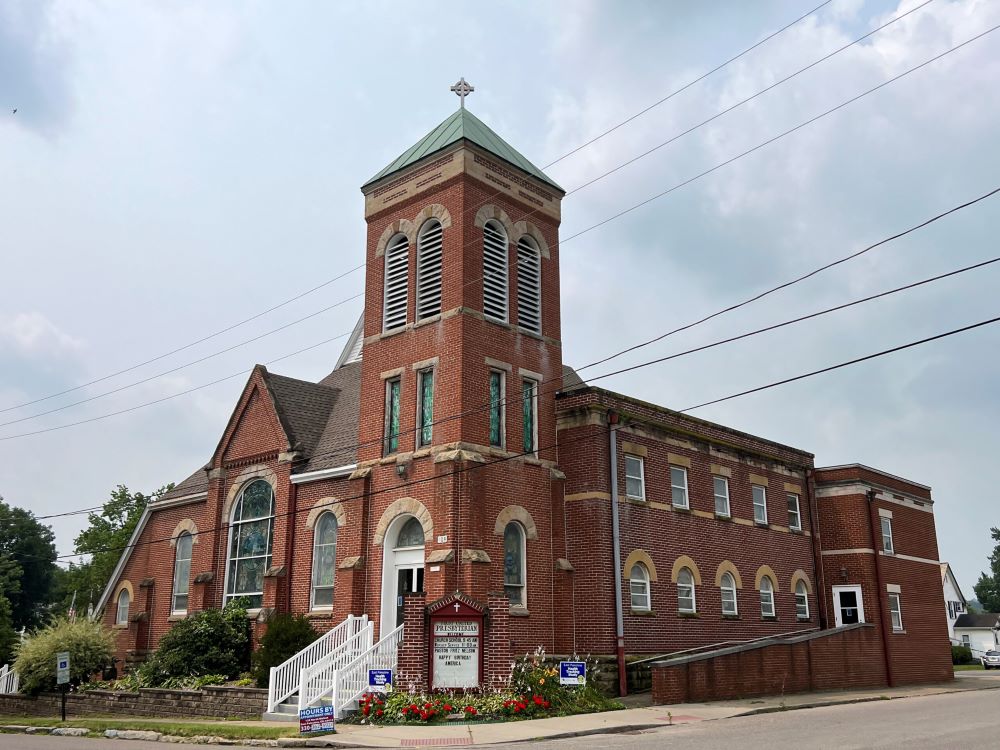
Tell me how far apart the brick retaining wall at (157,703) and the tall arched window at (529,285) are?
1189 centimetres

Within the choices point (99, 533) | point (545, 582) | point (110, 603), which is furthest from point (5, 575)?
point (545, 582)

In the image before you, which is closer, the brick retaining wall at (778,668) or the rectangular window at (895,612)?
the brick retaining wall at (778,668)

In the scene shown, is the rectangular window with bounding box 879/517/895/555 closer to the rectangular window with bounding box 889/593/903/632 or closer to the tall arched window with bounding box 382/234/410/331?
the rectangular window with bounding box 889/593/903/632

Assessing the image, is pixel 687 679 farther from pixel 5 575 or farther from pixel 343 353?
pixel 5 575

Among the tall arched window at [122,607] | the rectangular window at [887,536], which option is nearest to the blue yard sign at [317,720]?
the tall arched window at [122,607]

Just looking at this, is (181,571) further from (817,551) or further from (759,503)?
(817,551)

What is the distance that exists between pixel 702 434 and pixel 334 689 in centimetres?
1470

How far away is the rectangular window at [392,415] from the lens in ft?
81.0

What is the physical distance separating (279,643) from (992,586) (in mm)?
112173

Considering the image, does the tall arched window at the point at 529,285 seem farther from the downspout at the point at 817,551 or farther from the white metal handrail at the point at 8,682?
the white metal handrail at the point at 8,682

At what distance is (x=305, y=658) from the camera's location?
71.5 ft

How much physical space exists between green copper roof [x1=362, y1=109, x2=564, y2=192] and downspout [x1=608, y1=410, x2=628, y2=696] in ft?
25.4

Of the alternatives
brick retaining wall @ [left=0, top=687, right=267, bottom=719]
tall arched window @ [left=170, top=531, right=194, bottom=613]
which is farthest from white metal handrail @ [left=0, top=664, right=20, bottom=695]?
tall arched window @ [left=170, top=531, right=194, bottom=613]

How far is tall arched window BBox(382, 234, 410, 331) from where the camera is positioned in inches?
1021
